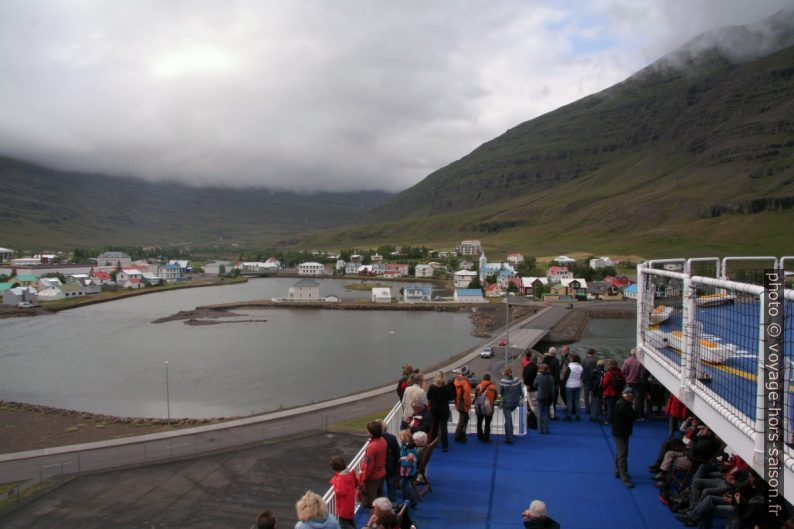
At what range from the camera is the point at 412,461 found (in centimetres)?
674

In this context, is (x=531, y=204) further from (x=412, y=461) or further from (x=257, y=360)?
(x=412, y=461)

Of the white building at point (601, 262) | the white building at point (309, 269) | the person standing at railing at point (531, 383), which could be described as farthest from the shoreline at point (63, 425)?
the white building at point (309, 269)

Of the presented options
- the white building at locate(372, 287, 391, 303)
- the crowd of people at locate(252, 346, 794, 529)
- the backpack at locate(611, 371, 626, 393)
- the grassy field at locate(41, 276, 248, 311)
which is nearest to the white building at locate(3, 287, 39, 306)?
the grassy field at locate(41, 276, 248, 311)

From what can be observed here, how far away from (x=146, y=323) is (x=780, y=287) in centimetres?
6041

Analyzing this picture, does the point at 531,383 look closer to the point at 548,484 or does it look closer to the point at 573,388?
the point at 573,388

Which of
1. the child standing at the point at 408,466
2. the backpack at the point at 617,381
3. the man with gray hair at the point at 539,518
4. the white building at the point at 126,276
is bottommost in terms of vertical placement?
the white building at the point at 126,276

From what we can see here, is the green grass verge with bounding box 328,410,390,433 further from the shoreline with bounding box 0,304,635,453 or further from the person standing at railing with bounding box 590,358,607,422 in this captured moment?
the person standing at railing with bounding box 590,358,607,422

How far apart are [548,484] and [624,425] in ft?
4.09

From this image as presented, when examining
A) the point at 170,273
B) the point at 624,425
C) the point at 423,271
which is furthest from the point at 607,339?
the point at 170,273

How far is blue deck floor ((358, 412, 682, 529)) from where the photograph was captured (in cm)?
650

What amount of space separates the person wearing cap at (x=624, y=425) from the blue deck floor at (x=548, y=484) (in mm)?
174

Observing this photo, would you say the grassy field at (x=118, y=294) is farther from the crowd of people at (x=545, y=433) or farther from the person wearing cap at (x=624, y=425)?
the person wearing cap at (x=624, y=425)

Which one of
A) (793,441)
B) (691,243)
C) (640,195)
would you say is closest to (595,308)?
(691,243)

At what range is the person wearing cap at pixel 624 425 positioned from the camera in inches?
286
